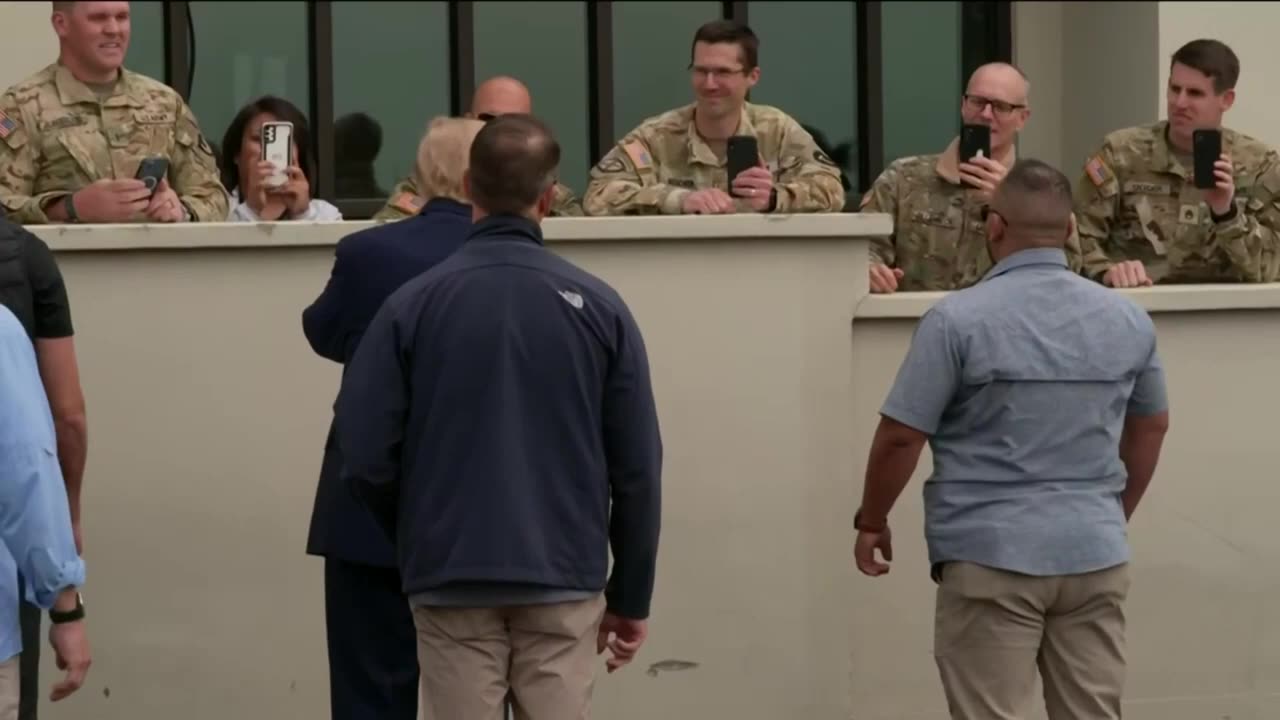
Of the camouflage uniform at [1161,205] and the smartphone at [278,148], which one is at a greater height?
the smartphone at [278,148]

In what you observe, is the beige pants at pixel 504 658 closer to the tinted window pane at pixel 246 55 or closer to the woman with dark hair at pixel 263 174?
the woman with dark hair at pixel 263 174

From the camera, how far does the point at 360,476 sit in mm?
4465

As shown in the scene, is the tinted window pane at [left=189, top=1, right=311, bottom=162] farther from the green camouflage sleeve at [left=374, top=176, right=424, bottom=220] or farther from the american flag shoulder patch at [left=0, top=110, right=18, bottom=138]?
the american flag shoulder patch at [left=0, top=110, right=18, bottom=138]

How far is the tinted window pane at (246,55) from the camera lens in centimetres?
1096

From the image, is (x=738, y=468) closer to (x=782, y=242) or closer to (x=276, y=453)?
(x=782, y=242)

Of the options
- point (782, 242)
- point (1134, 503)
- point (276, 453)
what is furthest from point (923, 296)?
point (276, 453)

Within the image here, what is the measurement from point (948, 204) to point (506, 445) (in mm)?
3189

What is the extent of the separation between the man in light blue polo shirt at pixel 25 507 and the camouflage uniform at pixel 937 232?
141 inches

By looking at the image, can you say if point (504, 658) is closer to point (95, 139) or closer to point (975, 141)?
point (95, 139)

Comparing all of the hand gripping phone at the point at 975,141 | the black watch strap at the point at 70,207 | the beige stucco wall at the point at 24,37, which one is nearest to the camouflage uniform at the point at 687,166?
the hand gripping phone at the point at 975,141

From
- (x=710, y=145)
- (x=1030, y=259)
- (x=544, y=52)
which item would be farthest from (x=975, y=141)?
(x=544, y=52)

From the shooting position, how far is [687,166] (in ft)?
23.5

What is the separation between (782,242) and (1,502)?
281 cm

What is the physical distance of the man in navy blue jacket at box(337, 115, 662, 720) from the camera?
437 cm
